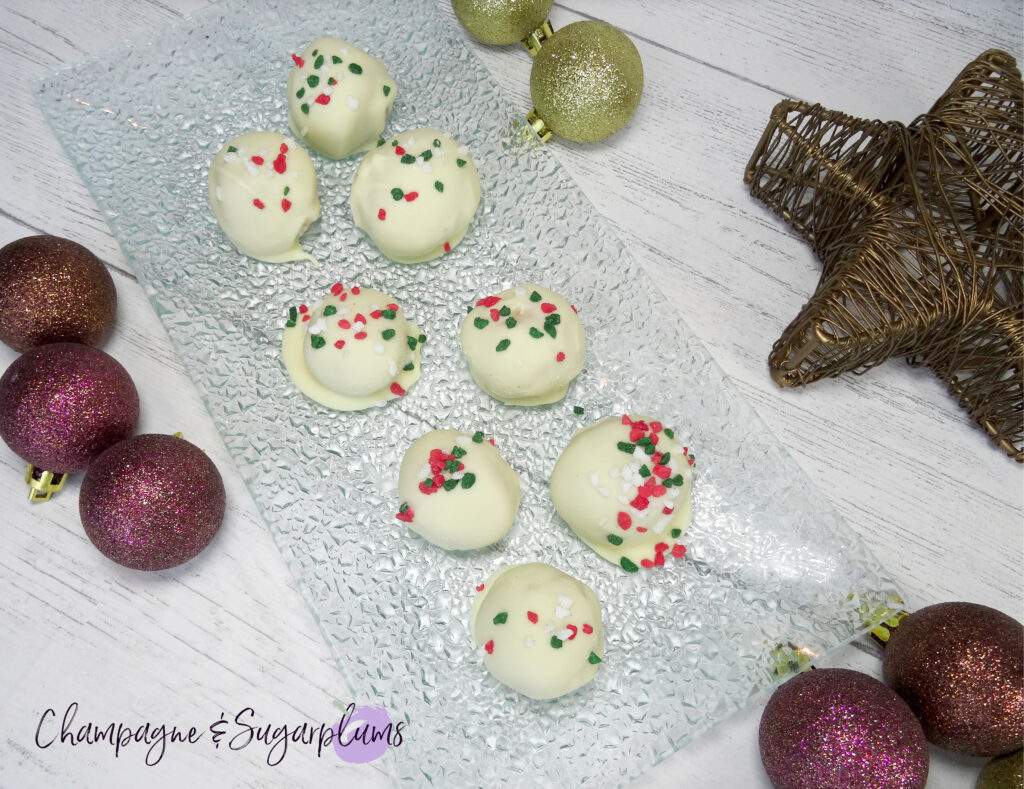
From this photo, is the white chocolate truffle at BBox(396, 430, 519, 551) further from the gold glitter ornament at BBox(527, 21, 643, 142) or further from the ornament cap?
the gold glitter ornament at BBox(527, 21, 643, 142)

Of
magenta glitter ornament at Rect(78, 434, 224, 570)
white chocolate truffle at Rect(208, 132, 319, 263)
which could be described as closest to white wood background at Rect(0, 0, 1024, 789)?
magenta glitter ornament at Rect(78, 434, 224, 570)

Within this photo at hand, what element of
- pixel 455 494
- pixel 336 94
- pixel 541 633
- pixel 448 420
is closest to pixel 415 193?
pixel 336 94

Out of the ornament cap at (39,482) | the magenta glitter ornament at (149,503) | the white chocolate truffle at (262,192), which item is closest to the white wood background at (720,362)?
the ornament cap at (39,482)

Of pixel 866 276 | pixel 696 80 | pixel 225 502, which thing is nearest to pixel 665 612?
pixel 866 276

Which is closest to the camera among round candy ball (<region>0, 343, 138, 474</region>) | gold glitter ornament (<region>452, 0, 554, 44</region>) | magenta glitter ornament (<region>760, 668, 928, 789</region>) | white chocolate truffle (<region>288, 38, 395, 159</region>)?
magenta glitter ornament (<region>760, 668, 928, 789</region>)

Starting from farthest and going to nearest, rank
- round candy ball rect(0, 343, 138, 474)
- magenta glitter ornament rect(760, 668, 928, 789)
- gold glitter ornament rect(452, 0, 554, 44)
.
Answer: gold glitter ornament rect(452, 0, 554, 44), round candy ball rect(0, 343, 138, 474), magenta glitter ornament rect(760, 668, 928, 789)

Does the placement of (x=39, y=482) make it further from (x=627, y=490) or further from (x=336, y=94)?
(x=627, y=490)

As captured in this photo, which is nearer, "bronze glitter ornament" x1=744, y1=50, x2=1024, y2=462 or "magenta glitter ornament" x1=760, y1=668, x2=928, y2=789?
"magenta glitter ornament" x1=760, y1=668, x2=928, y2=789
